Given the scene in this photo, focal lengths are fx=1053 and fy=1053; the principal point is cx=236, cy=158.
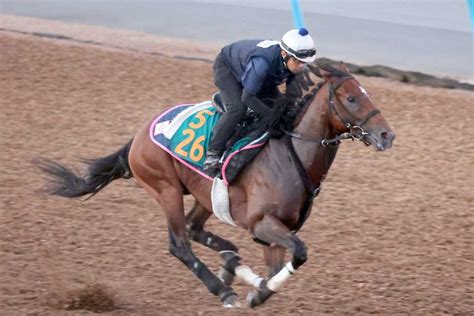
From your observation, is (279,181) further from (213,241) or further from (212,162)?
(213,241)

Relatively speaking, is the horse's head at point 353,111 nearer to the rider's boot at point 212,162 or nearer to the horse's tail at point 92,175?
the rider's boot at point 212,162

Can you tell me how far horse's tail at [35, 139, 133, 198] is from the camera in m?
7.73

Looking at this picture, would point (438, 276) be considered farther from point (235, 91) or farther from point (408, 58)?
point (408, 58)

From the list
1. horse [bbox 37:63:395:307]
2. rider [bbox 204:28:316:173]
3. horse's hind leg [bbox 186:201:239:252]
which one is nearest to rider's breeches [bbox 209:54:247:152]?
rider [bbox 204:28:316:173]

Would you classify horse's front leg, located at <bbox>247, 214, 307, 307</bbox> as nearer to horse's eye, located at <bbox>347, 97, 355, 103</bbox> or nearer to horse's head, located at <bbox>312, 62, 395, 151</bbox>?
horse's head, located at <bbox>312, 62, 395, 151</bbox>

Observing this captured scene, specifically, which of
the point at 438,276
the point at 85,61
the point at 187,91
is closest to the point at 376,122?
the point at 438,276

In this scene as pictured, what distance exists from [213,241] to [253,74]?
1393mm

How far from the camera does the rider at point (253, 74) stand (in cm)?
664

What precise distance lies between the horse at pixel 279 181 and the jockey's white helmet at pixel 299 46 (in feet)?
0.33

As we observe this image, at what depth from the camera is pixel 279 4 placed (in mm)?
18328

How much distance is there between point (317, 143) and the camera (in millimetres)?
6664

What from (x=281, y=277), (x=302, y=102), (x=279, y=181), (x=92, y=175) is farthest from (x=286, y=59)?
(x=92, y=175)

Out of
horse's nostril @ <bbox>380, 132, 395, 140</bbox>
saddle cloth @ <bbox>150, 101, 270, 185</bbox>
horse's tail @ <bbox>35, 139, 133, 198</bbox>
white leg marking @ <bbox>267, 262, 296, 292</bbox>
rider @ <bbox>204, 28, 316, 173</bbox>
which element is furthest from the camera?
horse's tail @ <bbox>35, 139, 133, 198</bbox>

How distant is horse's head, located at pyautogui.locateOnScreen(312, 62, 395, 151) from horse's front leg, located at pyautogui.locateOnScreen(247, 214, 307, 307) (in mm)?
723
